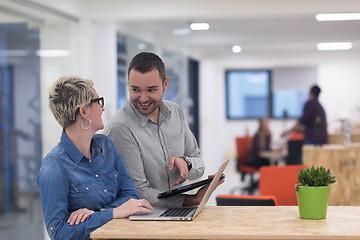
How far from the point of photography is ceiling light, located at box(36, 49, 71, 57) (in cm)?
616

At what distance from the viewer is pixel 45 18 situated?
20.3ft

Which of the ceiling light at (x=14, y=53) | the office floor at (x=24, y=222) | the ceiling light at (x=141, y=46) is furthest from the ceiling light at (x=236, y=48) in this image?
the office floor at (x=24, y=222)

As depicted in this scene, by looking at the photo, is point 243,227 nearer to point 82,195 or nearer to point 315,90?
point 82,195

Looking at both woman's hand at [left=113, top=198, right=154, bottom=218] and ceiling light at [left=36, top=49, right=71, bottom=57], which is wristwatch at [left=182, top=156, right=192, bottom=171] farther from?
ceiling light at [left=36, top=49, right=71, bottom=57]

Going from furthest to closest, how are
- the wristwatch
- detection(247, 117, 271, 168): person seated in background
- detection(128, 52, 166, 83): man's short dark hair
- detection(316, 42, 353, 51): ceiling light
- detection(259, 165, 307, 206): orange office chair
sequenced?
detection(247, 117, 271, 168): person seated in background
detection(316, 42, 353, 51): ceiling light
detection(259, 165, 307, 206): orange office chair
the wristwatch
detection(128, 52, 166, 83): man's short dark hair

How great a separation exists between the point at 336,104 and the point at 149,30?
8774mm

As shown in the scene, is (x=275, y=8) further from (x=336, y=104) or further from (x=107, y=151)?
(x=336, y=104)

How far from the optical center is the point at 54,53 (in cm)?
642

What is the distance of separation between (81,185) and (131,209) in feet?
0.82

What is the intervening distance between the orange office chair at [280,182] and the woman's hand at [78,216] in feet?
9.40

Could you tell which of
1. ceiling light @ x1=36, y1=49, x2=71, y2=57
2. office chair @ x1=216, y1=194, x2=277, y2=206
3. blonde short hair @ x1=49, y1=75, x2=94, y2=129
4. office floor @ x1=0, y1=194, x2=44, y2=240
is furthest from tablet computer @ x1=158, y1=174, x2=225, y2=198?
ceiling light @ x1=36, y1=49, x2=71, y2=57

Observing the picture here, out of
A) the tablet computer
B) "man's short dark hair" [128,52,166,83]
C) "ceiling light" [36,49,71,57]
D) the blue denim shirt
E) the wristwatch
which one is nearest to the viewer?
the blue denim shirt

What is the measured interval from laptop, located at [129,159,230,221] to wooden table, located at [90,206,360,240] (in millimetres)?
32

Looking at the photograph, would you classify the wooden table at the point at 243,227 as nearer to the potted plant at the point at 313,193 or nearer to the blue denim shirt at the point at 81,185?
the potted plant at the point at 313,193
